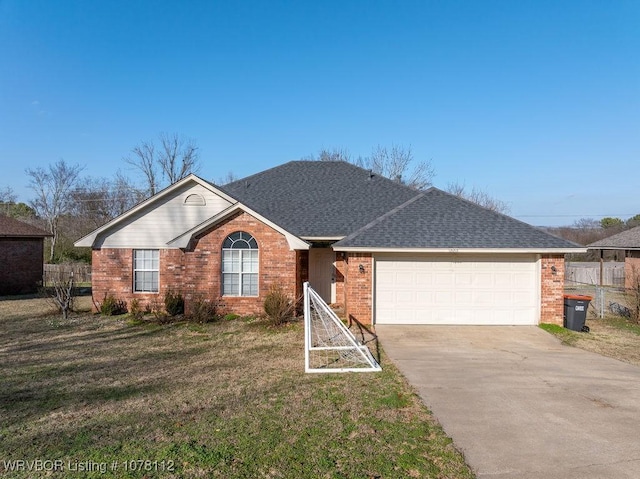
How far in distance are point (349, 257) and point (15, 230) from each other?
56.3ft

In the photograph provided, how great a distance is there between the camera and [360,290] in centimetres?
1235

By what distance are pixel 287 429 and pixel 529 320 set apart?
9.91 m

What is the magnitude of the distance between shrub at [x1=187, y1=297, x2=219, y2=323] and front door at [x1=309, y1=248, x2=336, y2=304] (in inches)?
166

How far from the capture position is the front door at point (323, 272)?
16.0 metres

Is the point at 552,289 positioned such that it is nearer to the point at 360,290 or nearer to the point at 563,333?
the point at 563,333

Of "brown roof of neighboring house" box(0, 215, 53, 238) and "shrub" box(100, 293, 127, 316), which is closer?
"shrub" box(100, 293, 127, 316)

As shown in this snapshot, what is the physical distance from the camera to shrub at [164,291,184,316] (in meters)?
13.5

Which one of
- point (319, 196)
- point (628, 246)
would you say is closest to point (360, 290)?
point (319, 196)

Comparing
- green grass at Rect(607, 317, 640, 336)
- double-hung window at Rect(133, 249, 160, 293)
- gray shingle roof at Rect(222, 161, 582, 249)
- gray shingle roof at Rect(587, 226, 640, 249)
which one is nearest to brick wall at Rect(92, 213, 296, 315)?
gray shingle roof at Rect(222, 161, 582, 249)

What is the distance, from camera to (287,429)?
531 centimetres

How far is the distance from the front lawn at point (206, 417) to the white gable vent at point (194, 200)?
20.4 feet

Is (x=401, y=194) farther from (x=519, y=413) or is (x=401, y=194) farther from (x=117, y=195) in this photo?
(x=117, y=195)

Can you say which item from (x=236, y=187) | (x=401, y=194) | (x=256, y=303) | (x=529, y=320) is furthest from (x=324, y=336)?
(x=236, y=187)

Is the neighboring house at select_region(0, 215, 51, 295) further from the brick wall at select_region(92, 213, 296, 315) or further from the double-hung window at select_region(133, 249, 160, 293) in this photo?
the brick wall at select_region(92, 213, 296, 315)
